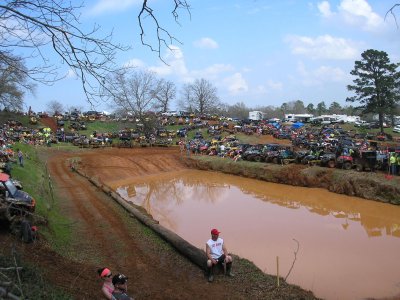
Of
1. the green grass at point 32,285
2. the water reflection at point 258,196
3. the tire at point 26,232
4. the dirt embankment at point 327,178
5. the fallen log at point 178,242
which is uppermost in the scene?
the green grass at point 32,285

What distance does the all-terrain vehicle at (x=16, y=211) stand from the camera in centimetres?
1028

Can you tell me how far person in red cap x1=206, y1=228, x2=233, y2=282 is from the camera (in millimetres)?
9602

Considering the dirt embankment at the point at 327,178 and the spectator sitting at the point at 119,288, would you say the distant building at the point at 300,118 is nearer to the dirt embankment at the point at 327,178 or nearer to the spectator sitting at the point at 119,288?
the dirt embankment at the point at 327,178

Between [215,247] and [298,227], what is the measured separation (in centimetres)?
933

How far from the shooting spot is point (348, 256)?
13.8 metres

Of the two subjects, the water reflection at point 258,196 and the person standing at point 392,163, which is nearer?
the water reflection at point 258,196

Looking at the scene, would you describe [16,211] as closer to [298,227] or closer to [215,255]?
[215,255]

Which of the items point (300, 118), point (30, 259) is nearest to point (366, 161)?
point (30, 259)

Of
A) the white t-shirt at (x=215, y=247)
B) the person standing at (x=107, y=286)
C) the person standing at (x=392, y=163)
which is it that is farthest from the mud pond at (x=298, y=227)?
the person standing at (x=107, y=286)

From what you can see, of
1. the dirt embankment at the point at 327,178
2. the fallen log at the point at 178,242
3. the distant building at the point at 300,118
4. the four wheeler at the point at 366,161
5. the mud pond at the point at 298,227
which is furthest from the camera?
the distant building at the point at 300,118

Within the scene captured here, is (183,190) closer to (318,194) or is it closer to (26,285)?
(318,194)

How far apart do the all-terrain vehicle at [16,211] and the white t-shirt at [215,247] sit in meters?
4.55

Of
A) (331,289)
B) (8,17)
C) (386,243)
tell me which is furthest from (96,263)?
(386,243)

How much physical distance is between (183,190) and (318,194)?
10.0 meters
